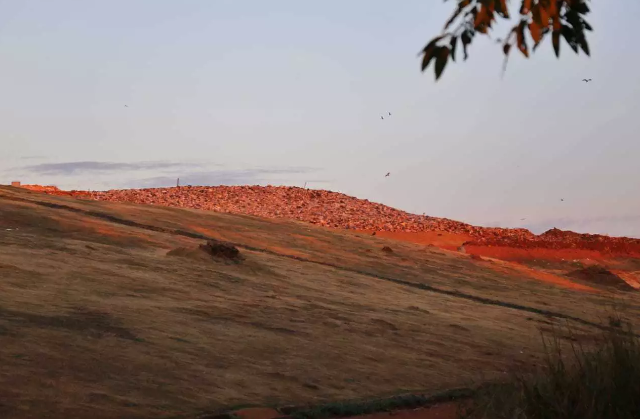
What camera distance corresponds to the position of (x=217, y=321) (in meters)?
8.40

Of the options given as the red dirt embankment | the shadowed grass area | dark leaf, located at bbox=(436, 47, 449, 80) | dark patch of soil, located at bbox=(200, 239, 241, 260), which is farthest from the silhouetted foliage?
the red dirt embankment

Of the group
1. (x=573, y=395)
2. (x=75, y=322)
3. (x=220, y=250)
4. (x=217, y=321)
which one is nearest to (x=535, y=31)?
(x=573, y=395)

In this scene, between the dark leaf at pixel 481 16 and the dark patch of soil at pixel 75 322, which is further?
the dark patch of soil at pixel 75 322

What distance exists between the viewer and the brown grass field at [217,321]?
20.1 feet

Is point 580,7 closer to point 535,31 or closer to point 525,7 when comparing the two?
point 525,7

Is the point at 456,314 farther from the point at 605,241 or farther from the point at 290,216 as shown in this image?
the point at 605,241

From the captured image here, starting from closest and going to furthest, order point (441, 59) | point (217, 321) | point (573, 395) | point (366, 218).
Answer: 1. point (441, 59)
2. point (573, 395)
3. point (217, 321)
4. point (366, 218)

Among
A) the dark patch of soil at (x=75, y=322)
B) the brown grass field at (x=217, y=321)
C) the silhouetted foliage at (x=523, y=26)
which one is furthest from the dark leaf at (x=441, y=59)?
the dark patch of soil at (x=75, y=322)

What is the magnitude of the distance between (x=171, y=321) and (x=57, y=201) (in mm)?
9527

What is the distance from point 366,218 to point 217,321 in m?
21.5

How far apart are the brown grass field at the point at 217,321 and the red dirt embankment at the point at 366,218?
983cm

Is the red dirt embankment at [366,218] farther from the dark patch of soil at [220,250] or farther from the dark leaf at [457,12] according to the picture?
the dark leaf at [457,12]

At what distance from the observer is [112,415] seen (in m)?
5.44

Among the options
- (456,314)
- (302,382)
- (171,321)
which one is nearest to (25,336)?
(171,321)
